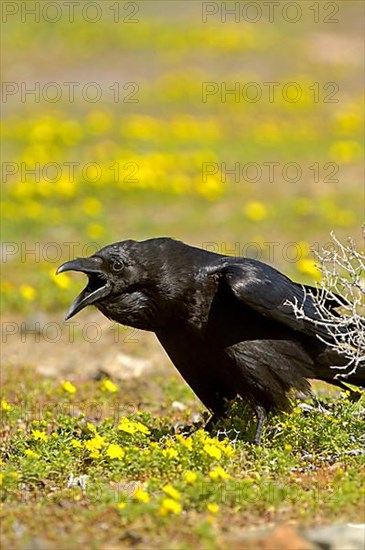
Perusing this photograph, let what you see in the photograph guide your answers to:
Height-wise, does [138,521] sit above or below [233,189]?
below

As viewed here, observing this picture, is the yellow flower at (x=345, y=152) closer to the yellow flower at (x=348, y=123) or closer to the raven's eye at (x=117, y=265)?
the yellow flower at (x=348, y=123)

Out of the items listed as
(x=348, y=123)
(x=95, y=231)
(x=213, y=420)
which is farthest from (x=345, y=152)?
(x=213, y=420)

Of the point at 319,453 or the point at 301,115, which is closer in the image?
the point at 319,453

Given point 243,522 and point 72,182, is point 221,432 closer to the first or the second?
point 243,522

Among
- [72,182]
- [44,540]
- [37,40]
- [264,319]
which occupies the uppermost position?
[37,40]

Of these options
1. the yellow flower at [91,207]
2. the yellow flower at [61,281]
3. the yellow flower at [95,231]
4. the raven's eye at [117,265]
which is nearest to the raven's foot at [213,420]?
the raven's eye at [117,265]

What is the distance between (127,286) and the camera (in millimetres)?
5676

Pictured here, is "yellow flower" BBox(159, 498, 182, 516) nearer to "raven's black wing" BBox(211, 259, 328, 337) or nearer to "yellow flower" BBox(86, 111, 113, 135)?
"raven's black wing" BBox(211, 259, 328, 337)

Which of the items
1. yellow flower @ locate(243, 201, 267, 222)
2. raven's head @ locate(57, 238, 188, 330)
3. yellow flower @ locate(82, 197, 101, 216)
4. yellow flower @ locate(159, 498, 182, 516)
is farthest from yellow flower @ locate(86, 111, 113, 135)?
yellow flower @ locate(159, 498, 182, 516)

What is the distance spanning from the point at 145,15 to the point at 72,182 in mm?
23249

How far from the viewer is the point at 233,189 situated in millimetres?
15508

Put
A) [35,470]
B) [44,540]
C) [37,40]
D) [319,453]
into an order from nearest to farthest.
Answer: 1. [44,540]
2. [35,470]
3. [319,453]
4. [37,40]

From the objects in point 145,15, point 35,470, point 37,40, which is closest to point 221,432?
point 35,470

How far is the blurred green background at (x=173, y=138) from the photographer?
1309cm
